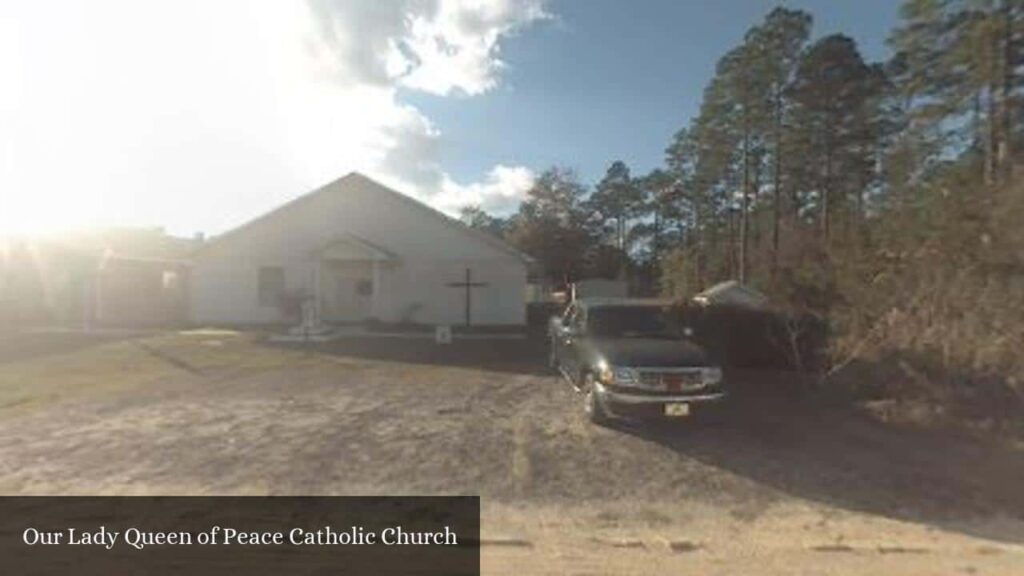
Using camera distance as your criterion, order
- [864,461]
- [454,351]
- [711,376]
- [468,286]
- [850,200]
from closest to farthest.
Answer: [864,461]
[711,376]
[454,351]
[468,286]
[850,200]

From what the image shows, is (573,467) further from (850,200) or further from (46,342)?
(850,200)

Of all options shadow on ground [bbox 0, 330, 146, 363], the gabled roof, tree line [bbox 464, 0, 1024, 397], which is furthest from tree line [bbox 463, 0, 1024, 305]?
shadow on ground [bbox 0, 330, 146, 363]

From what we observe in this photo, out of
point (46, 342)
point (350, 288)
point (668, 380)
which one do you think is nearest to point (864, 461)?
point (668, 380)

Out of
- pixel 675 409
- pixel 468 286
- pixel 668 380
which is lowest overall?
pixel 675 409

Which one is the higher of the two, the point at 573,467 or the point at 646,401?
the point at 646,401

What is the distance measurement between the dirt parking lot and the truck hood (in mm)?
871

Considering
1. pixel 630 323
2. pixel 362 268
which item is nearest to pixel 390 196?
pixel 362 268

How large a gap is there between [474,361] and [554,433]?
35.0ft

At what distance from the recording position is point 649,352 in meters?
12.6

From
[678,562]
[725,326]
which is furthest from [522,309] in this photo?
[678,562]

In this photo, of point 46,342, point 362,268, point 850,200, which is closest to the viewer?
point 46,342

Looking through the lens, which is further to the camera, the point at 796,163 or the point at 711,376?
the point at 796,163

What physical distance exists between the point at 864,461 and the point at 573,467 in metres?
3.25
